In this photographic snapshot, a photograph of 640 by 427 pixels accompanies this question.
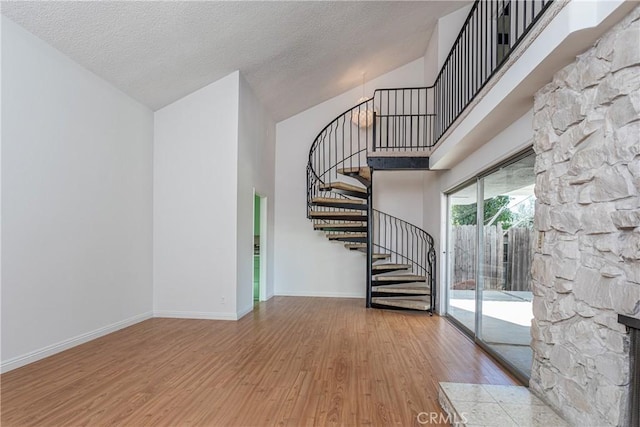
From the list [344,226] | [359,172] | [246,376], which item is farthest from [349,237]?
[246,376]

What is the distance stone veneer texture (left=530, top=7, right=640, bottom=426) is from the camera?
179 centimetres

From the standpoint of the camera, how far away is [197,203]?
5422mm

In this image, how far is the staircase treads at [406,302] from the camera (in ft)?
19.7

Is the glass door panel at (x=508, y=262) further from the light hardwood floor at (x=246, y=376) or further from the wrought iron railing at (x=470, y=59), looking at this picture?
the wrought iron railing at (x=470, y=59)

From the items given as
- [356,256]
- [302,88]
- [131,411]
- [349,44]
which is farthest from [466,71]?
[131,411]

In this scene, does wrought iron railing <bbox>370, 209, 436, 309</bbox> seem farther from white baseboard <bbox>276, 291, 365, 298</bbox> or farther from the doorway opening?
the doorway opening

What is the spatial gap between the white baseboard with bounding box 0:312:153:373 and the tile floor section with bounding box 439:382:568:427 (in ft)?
12.6

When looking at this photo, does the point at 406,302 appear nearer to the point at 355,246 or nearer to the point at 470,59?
the point at 355,246

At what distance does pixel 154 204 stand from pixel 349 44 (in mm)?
4121

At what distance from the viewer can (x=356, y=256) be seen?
7.48 metres

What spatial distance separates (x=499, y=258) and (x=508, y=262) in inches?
8.0

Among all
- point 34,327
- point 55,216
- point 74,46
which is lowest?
point 34,327

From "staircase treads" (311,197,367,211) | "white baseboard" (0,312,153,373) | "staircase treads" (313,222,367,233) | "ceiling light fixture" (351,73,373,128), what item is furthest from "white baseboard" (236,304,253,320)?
"ceiling light fixture" (351,73,373,128)

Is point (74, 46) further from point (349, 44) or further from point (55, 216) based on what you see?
point (349, 44)
